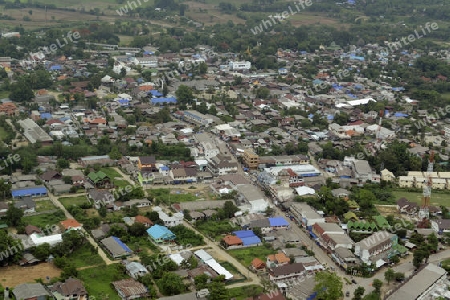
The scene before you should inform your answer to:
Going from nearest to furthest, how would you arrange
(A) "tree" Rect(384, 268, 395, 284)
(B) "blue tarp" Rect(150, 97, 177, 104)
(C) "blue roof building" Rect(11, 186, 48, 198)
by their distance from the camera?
(A) "tree" Rect(384, 268, 395, 284) < (C) "blue roof building" Rect(11, 186, 48, 198) < (B) "blue tarp" Rect(150, 97, 177, 104)

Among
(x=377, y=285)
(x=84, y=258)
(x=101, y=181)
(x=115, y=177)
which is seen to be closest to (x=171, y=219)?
(x=84, y=258)

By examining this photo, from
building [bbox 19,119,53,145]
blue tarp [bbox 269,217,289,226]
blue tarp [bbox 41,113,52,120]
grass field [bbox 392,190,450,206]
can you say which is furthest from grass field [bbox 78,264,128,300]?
blue tarp [bbox 41,113,52,120]

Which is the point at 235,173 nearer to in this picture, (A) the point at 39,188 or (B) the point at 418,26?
(A) the point at 39,188

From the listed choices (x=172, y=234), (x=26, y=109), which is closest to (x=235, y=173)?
(x=172, y=234)

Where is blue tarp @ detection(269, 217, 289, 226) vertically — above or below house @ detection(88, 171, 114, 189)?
above

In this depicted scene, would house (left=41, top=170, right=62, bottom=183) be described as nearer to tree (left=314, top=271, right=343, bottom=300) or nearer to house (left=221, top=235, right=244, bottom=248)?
house (left=221, top=235, right=244, bottom=248)

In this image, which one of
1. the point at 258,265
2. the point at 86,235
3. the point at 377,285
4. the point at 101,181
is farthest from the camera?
the point at 101,181

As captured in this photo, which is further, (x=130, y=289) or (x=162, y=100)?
(x=162, y=100)

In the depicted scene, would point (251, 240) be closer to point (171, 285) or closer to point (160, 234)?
point (160, 234)
